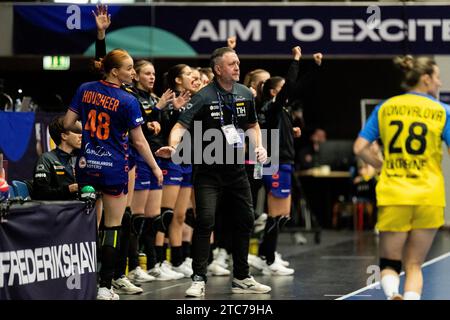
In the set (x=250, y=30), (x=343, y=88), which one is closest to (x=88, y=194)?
(x=250, y=30)

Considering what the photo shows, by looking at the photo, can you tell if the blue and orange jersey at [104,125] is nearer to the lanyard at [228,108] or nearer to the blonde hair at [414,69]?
the lanyard at [228,108]

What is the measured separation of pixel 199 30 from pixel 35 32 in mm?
2775

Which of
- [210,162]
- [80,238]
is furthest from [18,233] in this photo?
[210,162]

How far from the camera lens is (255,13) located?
1683cm

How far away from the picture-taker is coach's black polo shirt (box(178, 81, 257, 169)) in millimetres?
8500

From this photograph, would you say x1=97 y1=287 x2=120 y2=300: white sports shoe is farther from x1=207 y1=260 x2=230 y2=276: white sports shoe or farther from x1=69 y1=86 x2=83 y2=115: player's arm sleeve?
x1=207 y1=260 x2=230 y2=276: white sports shoe

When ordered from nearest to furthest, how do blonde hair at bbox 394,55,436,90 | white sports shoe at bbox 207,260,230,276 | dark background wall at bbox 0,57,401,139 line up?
blonde hair at bbox 394,55,436,90
white sports shoe at bbox 207,260,230,276
dark background wall at bbox 0,57,401,139

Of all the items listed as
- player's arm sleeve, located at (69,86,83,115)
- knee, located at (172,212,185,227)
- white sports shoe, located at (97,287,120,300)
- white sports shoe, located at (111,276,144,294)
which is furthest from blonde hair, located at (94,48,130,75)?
knee, located at (172,212,185,227)

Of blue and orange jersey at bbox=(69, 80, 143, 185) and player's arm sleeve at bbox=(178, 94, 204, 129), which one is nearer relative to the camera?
blue and orange jersey at bbox=(69, 80, 143, 185)

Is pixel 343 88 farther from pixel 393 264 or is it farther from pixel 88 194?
pixel 393 264

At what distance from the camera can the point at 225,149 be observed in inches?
338

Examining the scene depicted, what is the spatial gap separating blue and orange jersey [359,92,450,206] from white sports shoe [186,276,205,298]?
7.86ft

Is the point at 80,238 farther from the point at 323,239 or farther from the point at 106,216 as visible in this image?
the point at 323,239

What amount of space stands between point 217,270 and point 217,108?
2.58 meters
